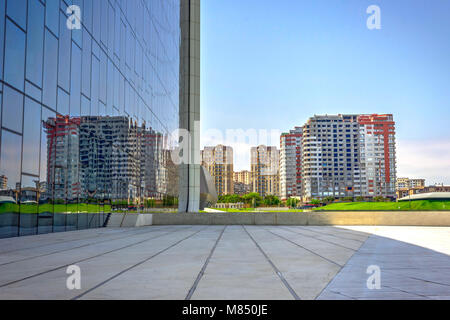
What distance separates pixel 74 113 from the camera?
19.8 meters

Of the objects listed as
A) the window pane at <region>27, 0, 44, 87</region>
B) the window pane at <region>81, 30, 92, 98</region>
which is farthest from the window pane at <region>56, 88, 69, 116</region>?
the window pane at <region>81, 30, 92, 98</region>

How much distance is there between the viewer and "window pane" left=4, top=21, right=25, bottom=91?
1414 cm

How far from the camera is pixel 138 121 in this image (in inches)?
1248

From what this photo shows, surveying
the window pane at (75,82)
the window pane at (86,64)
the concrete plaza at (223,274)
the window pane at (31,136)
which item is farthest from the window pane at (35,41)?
the concrete plaza at (223,274)

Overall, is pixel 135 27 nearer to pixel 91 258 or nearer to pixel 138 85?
pixel 138 85

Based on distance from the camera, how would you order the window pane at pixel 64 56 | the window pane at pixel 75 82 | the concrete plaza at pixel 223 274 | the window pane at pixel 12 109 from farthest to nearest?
the window pane at pixel 75 82, the window pane at pixel 64 56, the window pane at pixel 12 109, the concrete plaza at pixel 223 274

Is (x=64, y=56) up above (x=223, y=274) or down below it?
above

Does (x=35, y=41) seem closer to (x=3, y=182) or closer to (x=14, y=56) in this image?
(x=14, y=56)

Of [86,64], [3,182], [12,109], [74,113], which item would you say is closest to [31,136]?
[12,109]

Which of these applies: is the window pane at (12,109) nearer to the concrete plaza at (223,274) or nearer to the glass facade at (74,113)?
the glass facade at (74,113)

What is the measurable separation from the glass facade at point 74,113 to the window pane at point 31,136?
38mm

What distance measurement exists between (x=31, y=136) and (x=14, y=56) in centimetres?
305

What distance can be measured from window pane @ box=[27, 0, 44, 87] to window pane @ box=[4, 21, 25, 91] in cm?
47

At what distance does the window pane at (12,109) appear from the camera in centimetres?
1404
